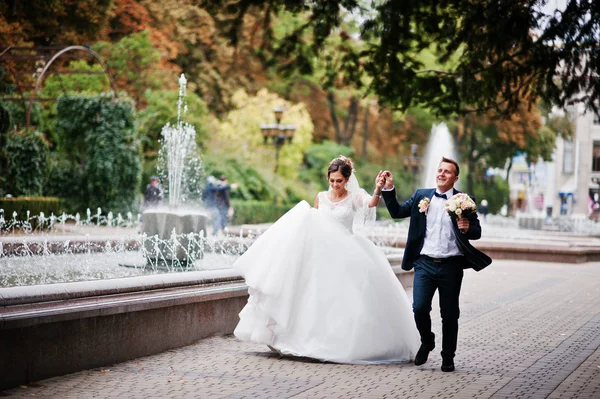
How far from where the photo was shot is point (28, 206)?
26953 mm

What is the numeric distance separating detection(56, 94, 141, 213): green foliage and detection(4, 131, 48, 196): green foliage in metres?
3.28

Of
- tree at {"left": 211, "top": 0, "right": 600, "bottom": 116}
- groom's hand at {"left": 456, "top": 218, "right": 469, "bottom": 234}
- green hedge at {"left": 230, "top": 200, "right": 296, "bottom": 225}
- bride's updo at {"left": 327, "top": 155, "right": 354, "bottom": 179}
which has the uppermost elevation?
tree at {"left": 211, "top": 0, "right": 600, "bottom": 116}

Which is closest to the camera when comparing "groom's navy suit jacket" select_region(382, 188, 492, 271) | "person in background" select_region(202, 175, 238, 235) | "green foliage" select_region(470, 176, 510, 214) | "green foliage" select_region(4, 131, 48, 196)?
"groom's navy suit jacket" select_region(382, 188, 492, 271)

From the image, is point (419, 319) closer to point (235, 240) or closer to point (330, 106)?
point (235, 240)

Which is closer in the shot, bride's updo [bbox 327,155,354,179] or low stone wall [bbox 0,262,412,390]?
low stone wall [bbox 0,262,412,390]

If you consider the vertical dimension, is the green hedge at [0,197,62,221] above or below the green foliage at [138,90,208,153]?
below

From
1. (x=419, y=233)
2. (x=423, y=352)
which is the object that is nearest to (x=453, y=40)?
(x=419, y=233)

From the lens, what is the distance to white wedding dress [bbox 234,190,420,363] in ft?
30.0

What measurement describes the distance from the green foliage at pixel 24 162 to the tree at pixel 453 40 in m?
19.6

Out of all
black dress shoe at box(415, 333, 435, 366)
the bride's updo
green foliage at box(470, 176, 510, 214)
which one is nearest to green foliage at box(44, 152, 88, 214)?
the bride's updo

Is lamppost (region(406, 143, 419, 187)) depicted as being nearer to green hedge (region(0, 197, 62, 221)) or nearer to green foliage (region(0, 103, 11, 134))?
green hedge (region(0, 197, 62, 221))

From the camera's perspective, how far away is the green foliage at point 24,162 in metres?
28.8

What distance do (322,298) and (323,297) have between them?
1cm

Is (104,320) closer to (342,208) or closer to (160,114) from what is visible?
(342,208)
